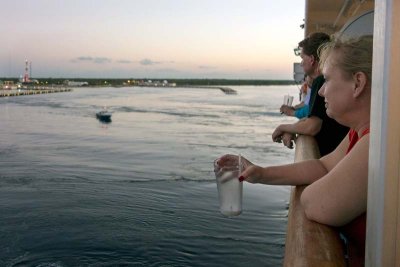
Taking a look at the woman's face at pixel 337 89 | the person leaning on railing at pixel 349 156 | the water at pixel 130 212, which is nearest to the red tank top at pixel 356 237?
the person leaning on railing at pixel 349 156

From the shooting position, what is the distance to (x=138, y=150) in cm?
1892

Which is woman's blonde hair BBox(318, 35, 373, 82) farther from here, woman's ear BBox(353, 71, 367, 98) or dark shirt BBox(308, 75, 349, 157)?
dark shirt BBox(308, 75, 349, 157)

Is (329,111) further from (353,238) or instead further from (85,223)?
(85,223)

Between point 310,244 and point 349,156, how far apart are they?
1.07ft

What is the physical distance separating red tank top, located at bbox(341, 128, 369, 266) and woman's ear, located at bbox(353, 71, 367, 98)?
140 mm

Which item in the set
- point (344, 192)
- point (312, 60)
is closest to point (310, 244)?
point (344, 192)

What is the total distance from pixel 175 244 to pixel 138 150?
1141cm

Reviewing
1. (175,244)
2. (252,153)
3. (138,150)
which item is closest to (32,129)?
(138,150)

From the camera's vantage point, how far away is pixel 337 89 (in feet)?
5.93

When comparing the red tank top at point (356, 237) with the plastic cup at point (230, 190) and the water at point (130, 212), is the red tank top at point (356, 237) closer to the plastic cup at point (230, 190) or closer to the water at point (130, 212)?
the plastic cup at point (230, 190)

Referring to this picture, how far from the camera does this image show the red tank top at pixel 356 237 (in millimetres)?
1688

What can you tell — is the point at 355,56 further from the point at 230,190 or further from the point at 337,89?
the point at 230,190

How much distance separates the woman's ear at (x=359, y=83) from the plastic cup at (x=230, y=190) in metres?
0.68

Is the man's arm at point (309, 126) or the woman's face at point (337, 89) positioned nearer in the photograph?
the woman's face at point (337, 89)
